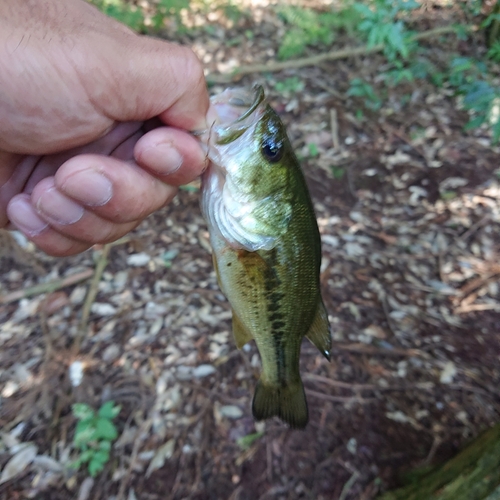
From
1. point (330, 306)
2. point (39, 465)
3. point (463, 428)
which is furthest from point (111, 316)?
point (463, 428)

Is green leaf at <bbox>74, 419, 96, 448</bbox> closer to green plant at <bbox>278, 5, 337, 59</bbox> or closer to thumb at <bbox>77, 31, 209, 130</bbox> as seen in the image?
thumb at <bbox>77, 31, 209, 130</bbox>

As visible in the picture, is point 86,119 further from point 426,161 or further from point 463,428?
point 426,161

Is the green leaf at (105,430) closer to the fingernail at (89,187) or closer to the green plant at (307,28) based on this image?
the fingernail at (89,187)

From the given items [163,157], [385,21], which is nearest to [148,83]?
[163,157]

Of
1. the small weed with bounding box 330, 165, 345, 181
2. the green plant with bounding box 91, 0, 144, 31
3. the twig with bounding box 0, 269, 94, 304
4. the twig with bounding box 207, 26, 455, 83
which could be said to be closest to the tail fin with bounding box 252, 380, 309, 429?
the twig with bounding box 0, 269, 94, 304

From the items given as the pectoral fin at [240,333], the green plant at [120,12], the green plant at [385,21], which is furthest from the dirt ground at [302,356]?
the green plant at [120,12]

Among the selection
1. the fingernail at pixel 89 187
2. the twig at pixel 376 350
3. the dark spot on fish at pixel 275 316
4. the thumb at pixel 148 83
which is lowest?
the twig at pixel 376 350
